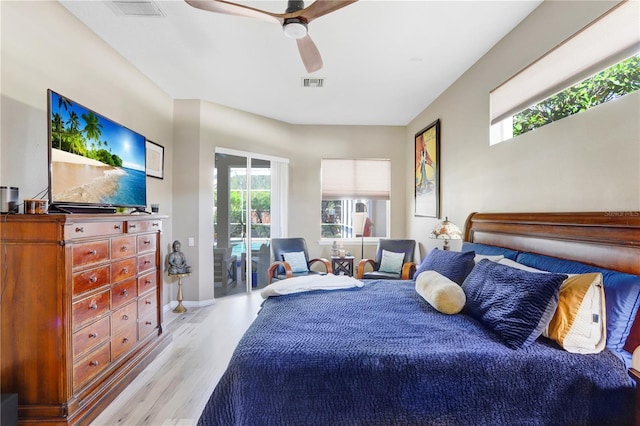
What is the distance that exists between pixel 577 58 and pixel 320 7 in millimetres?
1847

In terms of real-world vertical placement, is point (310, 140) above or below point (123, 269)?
A: above

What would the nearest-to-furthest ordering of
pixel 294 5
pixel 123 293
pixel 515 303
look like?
pixel 515 303
pixel 294 5
pixel 123 293

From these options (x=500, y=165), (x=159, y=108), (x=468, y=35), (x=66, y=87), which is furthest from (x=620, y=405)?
(x=159, y=108)

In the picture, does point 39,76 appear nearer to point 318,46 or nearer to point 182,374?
point 318,46

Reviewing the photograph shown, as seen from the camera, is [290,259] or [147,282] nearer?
[147,282]

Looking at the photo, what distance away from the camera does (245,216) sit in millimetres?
5035

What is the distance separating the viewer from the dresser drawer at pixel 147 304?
275cm

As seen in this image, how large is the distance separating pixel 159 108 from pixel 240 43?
185 centimetres

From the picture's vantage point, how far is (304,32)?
203cm

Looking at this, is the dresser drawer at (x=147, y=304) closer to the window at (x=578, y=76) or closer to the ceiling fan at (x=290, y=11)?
the ceiling fan at (x=290, y=11)

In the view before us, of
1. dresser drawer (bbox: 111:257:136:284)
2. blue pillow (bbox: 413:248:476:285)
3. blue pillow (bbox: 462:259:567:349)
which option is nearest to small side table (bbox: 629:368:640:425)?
blue pillow (bbox: 462:259:567:349)

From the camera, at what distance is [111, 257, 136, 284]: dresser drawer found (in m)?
2.37

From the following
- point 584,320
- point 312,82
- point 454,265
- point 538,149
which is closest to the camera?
point 584,320

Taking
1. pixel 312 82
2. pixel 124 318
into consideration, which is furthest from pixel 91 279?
pixel 312 82
